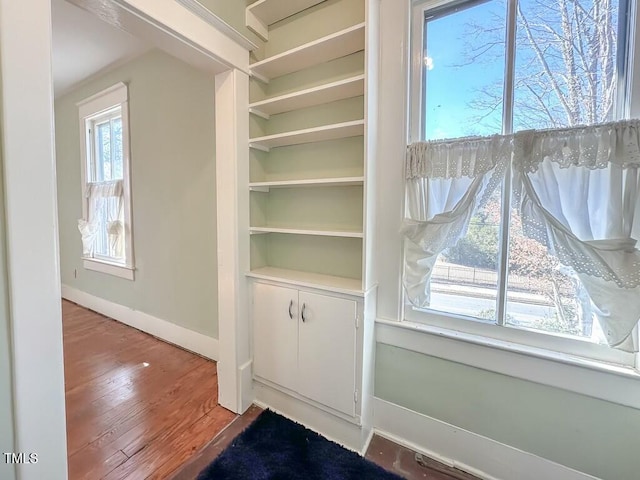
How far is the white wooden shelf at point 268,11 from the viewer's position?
1.71m

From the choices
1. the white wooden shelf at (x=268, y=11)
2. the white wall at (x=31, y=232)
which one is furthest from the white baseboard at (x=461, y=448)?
the white wooden shelf at (x=268, y=11)

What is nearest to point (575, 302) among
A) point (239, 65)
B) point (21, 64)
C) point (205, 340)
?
point (239, 65)

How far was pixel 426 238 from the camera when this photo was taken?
4.91 feet

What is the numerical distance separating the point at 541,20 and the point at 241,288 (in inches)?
80.8

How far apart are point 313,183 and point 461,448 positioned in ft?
5.27

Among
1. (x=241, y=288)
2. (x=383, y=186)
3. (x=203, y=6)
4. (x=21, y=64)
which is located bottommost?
(x=241, y=288)

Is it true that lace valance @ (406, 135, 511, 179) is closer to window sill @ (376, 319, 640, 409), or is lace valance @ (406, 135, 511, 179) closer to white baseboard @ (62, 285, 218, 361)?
window sill @ (376, 319, 640, 409)

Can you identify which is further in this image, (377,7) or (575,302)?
(377,7)

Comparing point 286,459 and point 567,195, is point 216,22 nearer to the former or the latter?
point 567,195

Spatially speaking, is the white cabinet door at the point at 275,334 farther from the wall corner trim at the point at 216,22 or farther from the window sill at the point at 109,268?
the window sill at the point at 109,268

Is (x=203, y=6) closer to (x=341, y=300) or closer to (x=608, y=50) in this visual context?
(x=341, y=300)

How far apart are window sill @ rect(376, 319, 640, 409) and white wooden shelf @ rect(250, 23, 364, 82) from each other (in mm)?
1545

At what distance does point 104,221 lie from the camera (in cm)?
334

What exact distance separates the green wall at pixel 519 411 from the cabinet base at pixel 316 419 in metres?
0.24
